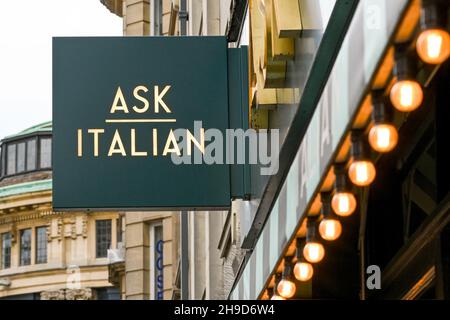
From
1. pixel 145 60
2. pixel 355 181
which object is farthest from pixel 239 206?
pixel 355 181

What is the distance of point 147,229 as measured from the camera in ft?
144

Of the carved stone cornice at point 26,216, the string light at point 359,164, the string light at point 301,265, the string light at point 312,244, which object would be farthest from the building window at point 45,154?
the string light at point 359,164

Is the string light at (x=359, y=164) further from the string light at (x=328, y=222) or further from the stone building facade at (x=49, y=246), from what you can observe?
the stone building facade at (x=49, y=246)

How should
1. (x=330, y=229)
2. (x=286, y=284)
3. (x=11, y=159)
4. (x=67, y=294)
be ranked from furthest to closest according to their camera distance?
1. (x=11, y=159)
2. (x=67, y=294)
3. (x=286, y=284)
4. (x=330, y=229)

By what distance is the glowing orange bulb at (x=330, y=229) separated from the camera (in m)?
8.62

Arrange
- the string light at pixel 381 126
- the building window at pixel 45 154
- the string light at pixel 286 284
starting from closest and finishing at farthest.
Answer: the string light at pixel 381 126
the string light at pixel 286 284
the building window at pixel 45 154

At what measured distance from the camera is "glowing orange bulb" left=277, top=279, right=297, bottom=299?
10.3 metres

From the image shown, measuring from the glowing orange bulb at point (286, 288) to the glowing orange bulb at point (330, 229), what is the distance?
1.63 metres

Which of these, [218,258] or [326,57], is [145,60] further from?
[218,258]

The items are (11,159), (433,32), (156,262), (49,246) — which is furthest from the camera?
(11,159)

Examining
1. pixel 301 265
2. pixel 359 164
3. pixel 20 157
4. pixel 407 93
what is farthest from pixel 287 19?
pixel 20 157

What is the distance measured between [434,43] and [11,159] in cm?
9413

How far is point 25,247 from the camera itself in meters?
94.7

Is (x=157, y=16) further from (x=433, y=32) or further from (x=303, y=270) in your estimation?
(x=433, y=32)
